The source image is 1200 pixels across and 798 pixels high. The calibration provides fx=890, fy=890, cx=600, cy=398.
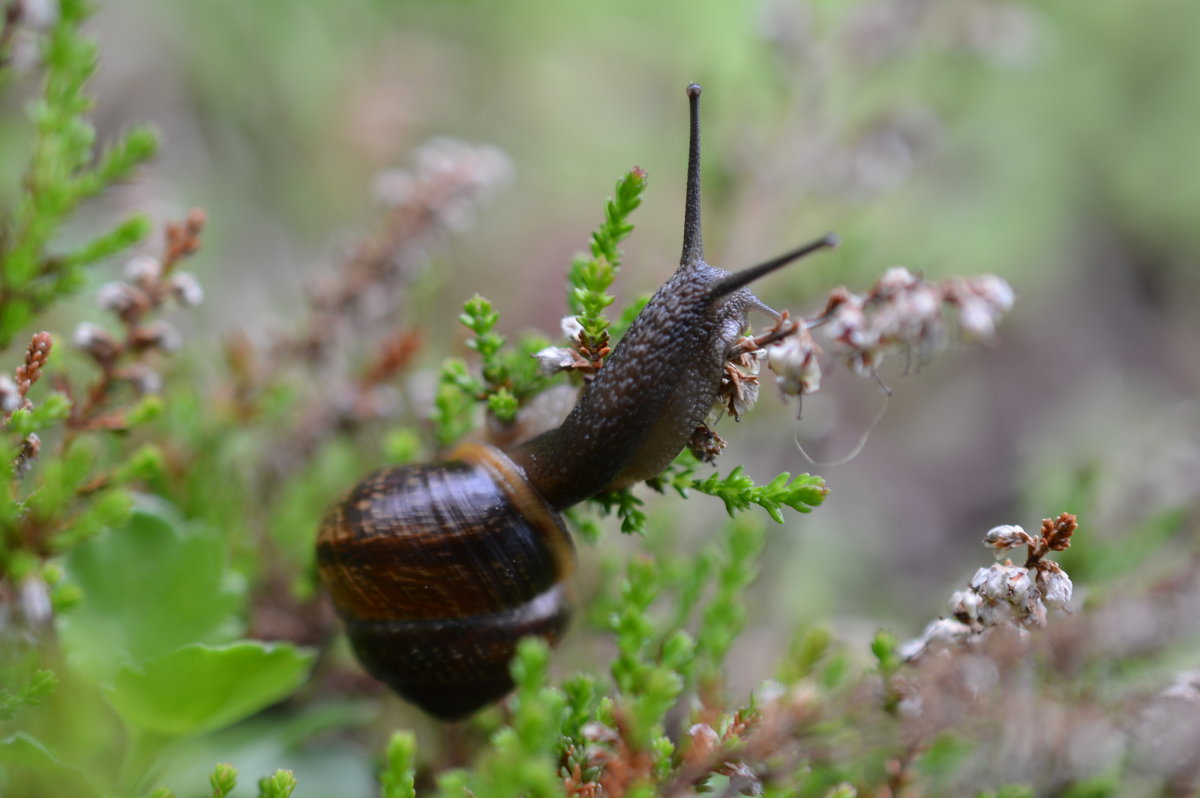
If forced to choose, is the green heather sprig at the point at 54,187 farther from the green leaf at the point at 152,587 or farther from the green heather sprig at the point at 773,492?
the green heather sprig at the point at 773,492

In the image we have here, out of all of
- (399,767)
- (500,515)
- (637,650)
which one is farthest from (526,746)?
(500,515)

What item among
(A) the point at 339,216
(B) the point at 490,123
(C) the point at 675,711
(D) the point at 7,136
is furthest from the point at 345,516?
(B) the point at 490,123

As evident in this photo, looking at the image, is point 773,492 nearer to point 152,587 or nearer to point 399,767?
point 399,767

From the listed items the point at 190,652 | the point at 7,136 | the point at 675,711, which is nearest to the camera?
the point at 190,652

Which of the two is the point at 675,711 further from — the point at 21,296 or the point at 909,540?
the point at 909,540

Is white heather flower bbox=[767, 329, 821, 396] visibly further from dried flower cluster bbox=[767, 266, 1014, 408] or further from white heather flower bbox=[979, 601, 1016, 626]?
white heather flower bbox=[979, 601, 1016, 626]

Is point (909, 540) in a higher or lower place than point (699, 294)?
lower
